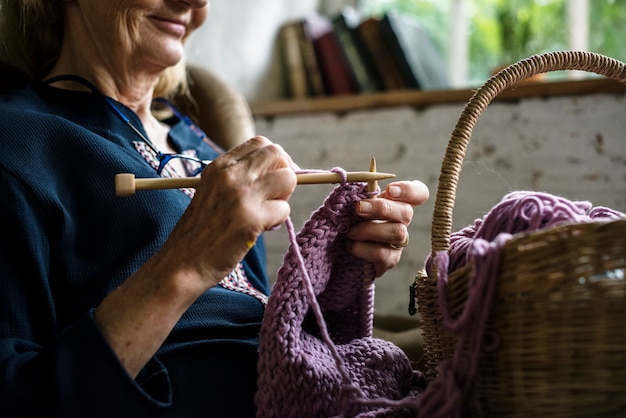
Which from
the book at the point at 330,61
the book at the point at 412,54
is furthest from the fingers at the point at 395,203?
the book at the point at 330,61

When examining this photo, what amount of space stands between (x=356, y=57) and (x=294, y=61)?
0.27 m

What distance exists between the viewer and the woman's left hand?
0.92 meters

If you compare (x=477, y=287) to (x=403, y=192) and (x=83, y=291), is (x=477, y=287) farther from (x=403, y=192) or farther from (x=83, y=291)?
(x=83, y=291)

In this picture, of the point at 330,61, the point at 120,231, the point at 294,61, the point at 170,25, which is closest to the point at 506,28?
the point at 330,61

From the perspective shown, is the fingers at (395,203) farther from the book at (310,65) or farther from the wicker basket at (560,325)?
the book at (310,65)

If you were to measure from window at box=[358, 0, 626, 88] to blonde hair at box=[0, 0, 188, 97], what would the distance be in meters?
1.28

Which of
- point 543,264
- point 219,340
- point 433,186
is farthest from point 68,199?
point 433,186

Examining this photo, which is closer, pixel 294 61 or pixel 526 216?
pixel 526 216

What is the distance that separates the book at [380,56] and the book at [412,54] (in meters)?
0.02

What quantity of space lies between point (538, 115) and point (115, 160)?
126 centimetres

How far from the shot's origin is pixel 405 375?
2.98 feet

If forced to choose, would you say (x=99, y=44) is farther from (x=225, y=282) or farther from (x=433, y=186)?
(x=433, y=186)

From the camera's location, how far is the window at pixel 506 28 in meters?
2.04

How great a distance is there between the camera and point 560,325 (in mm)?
639
